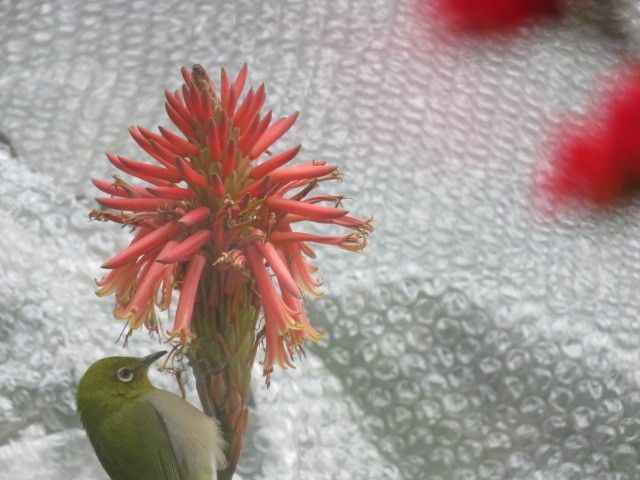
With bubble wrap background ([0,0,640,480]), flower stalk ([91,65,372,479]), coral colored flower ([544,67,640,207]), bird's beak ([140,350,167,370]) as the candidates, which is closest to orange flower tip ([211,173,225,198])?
flower stalk ([91,65,372,479])

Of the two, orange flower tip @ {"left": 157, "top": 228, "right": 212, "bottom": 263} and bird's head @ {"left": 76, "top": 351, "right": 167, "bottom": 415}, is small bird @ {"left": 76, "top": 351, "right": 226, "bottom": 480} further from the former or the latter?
orange flower tip @ {"left": 157, "top": 228, "right": 212, "bottom": 263}

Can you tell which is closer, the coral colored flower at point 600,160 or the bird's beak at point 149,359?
the bird's beak at point 149,359

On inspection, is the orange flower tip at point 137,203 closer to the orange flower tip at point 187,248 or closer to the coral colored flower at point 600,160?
the orange flower tip at point 187,248

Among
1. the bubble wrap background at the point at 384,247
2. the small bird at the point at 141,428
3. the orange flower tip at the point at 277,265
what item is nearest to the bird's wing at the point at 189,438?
the small bird at the point at 141,428

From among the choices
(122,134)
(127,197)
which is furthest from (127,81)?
(127,197)

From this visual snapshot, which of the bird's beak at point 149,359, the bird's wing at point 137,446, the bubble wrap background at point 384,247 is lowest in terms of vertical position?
the bubble wrap background at point 384,247

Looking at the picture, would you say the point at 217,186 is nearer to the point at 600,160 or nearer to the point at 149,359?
the point at 149,359

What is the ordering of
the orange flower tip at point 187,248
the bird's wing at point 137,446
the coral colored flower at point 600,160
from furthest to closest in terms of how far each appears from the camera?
the coral colored flower at point 600,160 < the bird's wing at point 137,446 < the orange flower tip at point 187,248

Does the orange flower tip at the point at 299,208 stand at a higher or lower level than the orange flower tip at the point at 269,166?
lower
